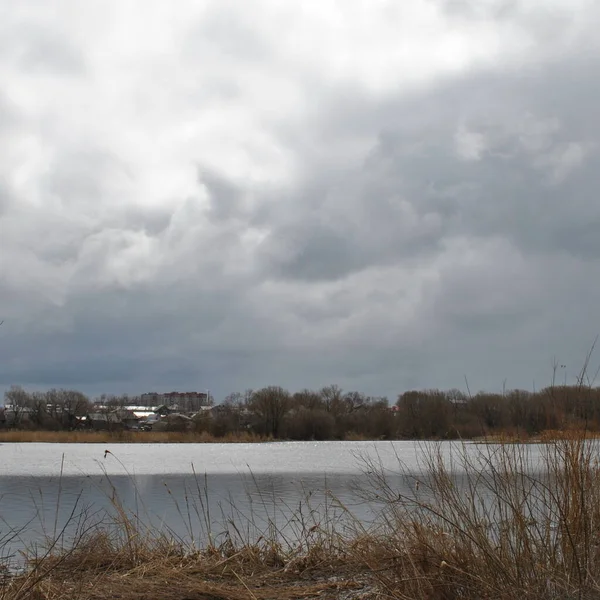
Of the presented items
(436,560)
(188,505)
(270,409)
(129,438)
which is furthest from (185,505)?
(270,409)

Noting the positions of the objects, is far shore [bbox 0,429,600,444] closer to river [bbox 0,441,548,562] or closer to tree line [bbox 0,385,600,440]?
tree line [bbox 0,385,600,440]

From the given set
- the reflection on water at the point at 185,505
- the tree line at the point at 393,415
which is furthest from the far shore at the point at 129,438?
the reflection on water at the point at 185,505

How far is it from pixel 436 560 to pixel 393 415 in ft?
69.8

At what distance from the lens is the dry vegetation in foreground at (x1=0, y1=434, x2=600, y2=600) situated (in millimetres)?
4480

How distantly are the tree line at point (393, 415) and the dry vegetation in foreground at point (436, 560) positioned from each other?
1.06 ft

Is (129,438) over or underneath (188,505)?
underneath

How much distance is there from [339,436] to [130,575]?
2606 inches

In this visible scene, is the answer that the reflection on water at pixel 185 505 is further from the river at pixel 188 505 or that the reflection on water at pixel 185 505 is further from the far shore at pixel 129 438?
the far shore at pixel 129 438

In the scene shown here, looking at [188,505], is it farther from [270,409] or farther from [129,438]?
[270,409]

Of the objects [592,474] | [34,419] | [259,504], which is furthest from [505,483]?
[34,419]

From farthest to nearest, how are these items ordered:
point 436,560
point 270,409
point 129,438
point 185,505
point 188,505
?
point 270,409 → point 129,438 → point 185,505 → point 188,505 → point 436,560

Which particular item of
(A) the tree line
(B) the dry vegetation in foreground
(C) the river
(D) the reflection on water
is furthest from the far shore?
(B) the dry vegetation in foreground

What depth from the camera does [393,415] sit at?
85.1 feet

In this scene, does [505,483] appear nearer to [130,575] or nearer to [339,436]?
[130,575]
